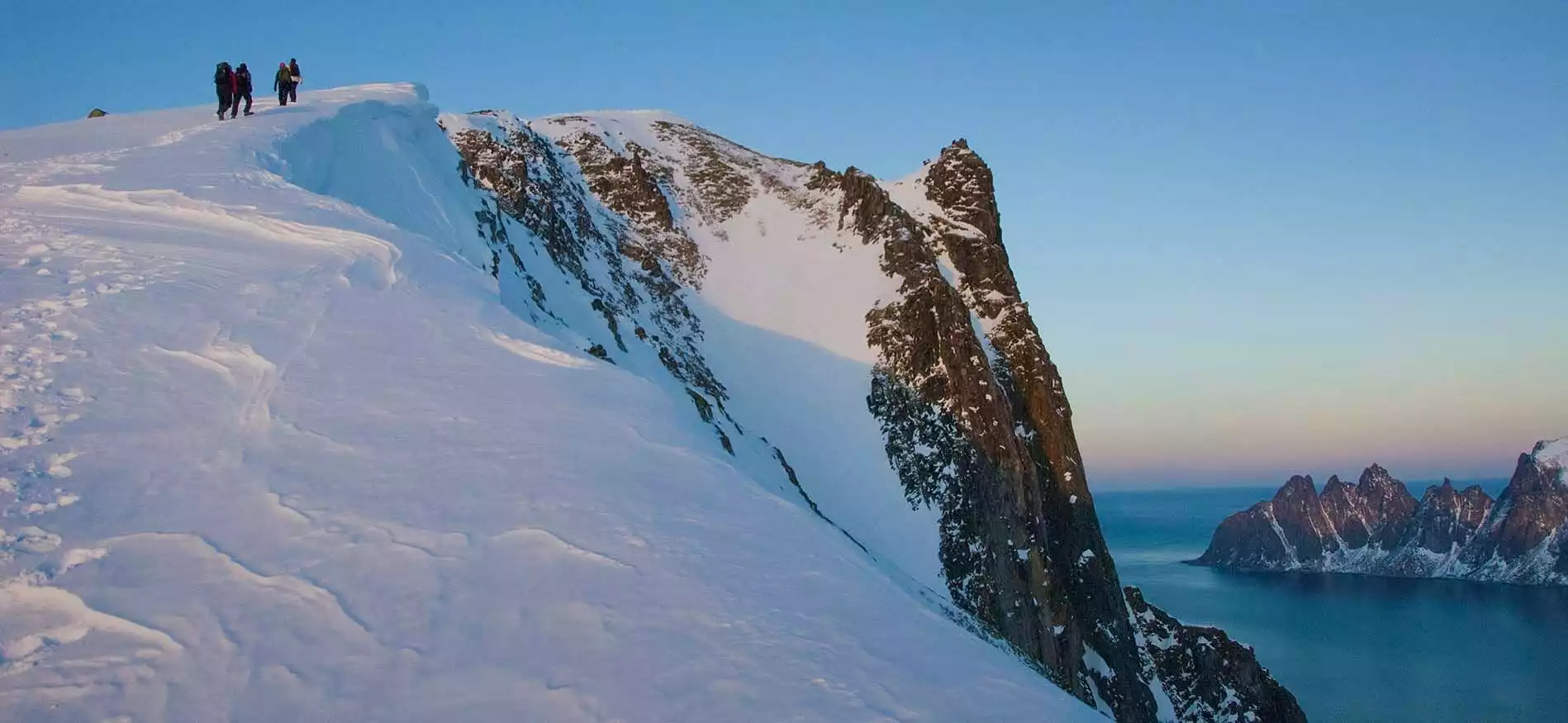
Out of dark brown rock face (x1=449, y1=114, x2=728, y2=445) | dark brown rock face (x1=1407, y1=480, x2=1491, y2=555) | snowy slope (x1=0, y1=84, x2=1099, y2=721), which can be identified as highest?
dark brown rock face (x1=449, y1=114, x2=728, y2=445)

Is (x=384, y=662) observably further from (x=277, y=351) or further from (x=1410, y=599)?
(x=1410, y=599)

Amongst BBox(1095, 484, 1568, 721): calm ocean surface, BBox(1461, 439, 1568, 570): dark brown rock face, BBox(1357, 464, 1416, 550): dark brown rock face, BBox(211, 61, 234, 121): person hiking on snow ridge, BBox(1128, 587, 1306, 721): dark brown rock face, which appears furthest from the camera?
BBox(1357, 464, 1416, 550): dark brown rock face

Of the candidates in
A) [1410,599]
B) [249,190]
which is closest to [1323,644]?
[1410,599]

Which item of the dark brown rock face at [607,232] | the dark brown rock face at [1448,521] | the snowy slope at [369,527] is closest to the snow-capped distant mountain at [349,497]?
the snowy slope at [369,527]

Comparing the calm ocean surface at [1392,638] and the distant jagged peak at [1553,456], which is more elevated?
the distant jagged peak at [1553,456]

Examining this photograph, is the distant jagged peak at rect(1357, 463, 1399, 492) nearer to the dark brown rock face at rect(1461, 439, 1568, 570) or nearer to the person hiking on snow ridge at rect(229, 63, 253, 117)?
the dark brown rock face at rect(1461, 439, 1568, 570)

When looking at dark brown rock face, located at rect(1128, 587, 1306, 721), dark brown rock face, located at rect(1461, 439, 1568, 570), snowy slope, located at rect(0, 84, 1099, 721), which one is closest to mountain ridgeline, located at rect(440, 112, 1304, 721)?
dark brown rock face, located at rect(1128, 587, 1306, 721)

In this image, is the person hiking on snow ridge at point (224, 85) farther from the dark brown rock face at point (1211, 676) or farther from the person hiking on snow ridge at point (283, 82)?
the dark brown rock face at point (1211, 676)
